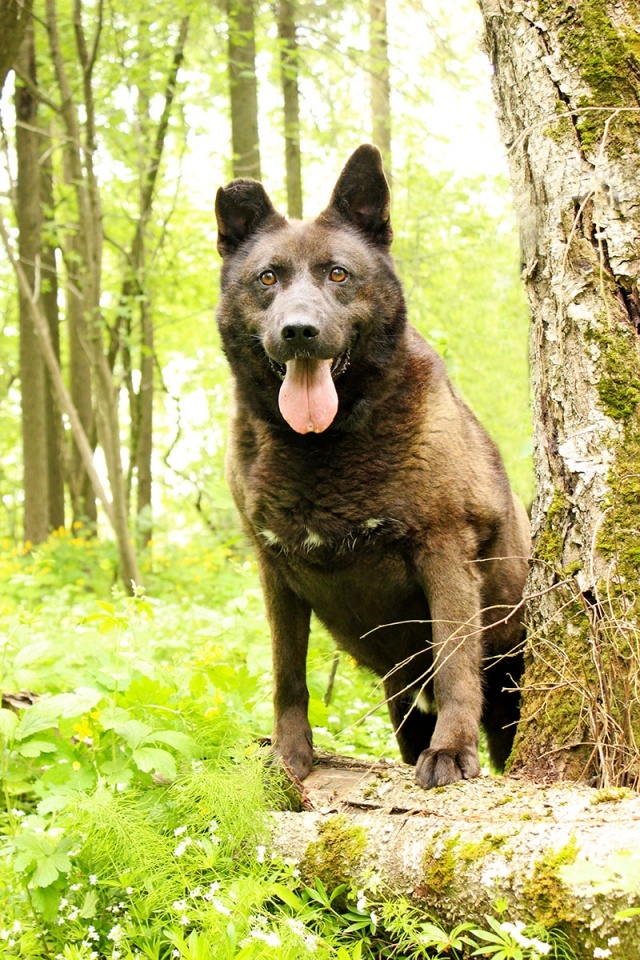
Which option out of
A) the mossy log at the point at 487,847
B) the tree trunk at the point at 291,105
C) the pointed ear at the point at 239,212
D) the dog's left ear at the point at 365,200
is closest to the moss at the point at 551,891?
the mossy log at the point at 487,847

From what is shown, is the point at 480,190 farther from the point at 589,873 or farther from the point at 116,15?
the point at 589,873

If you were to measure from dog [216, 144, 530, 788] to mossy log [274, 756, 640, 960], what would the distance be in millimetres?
227

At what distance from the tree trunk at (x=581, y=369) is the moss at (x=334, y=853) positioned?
2.02 feet

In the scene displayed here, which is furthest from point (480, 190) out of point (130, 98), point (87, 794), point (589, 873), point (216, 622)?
point (589, 873)

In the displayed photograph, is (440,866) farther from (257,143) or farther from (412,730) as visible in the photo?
(257,143)

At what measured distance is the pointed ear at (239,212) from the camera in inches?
154

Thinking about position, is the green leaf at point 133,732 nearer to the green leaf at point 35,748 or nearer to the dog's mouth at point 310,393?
the green leaf at point 35,748

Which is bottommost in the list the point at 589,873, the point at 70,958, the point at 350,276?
the point at 70,958

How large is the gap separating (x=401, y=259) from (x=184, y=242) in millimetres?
6181

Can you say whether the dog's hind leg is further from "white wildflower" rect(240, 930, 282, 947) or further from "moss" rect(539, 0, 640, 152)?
"moss" rect(539, 0, 640, 152)

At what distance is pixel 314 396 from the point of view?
136 inches

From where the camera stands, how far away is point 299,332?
333cm

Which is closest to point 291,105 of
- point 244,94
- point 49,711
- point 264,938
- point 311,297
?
point 244,94

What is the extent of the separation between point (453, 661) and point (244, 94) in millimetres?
7557
